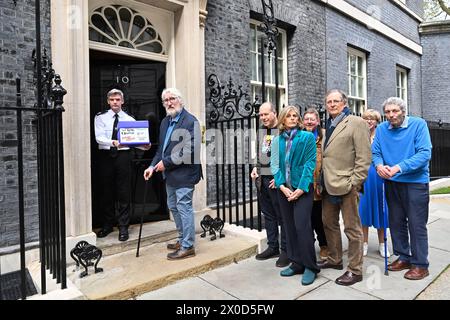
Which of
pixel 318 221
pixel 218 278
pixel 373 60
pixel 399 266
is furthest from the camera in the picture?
pixel 373 60

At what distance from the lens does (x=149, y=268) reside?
359 cm

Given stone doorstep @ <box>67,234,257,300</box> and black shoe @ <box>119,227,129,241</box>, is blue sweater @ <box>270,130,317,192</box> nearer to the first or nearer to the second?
stone doorstep @ <box>67,234,257,300</box>

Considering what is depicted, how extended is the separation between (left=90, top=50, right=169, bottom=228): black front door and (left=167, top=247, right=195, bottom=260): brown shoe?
912mm

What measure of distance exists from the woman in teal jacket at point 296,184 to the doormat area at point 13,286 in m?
2.42

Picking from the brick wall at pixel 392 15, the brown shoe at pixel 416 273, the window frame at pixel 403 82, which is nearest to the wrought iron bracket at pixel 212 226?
the brown shoe at pixel 416 273

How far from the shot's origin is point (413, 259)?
3.59 meters

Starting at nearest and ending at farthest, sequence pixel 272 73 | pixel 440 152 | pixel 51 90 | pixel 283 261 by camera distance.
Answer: pixel 51 90 < pixel 283 261 < pixel 272 73 < pixel 440 152

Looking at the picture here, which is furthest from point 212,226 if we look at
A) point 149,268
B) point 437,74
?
point 437,74

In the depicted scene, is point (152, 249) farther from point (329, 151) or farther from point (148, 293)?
point (329, 151)

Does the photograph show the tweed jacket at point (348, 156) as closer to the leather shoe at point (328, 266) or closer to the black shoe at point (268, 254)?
the leather shoe at point (328, 266)

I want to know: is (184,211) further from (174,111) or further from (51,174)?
(51,174)

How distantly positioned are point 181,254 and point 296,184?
1488mm
